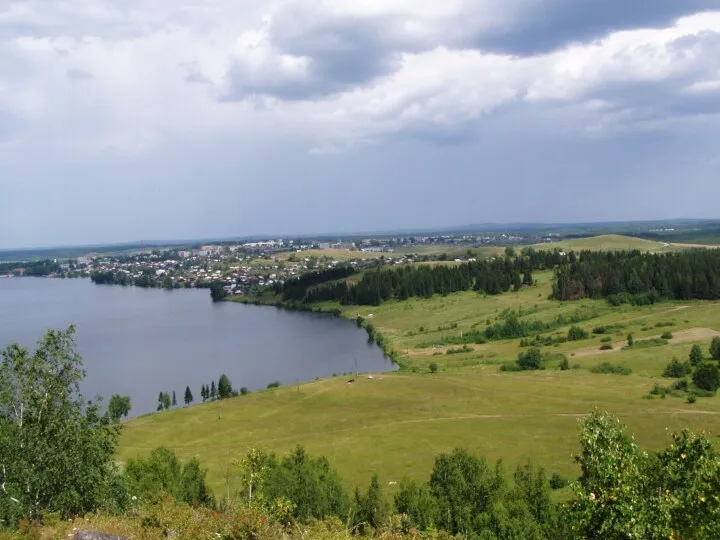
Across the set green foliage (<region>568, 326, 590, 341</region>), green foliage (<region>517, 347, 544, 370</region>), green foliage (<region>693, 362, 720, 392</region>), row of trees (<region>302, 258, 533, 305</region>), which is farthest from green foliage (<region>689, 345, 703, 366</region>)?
row of trees (<region>302, 258, 533, 305</region>)

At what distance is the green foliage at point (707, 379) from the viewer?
5753cm

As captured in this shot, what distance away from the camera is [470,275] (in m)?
144

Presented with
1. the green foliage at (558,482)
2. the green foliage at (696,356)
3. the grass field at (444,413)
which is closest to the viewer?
the green foliage at (558,482)

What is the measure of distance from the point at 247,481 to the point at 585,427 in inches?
523

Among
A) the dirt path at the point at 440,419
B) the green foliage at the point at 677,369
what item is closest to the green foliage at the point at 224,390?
the dirt path at the point at 440,419

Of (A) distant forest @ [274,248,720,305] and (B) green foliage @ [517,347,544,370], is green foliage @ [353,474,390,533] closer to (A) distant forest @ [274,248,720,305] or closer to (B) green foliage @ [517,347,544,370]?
(B) green foliage @ [517,347,544,370]

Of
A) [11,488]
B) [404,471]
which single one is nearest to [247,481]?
[11,488]

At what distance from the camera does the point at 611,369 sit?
68.8m

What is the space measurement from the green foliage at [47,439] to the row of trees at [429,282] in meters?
121

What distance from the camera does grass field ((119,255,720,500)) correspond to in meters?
42.7

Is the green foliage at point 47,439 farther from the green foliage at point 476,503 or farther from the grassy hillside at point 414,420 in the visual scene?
the grassy hillside at point 414,420

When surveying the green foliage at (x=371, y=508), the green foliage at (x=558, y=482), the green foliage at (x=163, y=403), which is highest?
the green foliage at (x=371, y=508)

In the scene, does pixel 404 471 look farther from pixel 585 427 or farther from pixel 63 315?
pixel 63 315

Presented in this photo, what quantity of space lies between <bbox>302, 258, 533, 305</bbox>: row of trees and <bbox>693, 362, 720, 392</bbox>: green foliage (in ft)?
238
